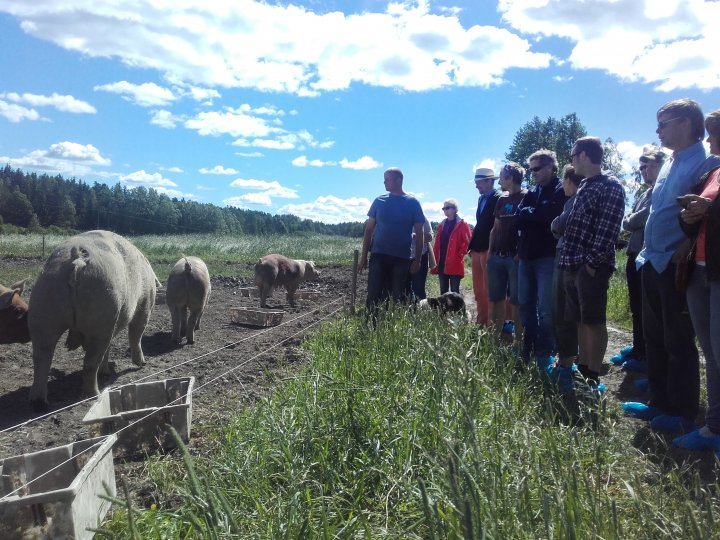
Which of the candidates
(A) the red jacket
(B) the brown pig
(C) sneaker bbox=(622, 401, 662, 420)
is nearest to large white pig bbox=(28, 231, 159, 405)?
(C) sneaker bbox=(622, 401, 662, 420)

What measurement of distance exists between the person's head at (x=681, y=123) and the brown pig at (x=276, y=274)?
9616 mm

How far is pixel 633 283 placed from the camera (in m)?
6.25

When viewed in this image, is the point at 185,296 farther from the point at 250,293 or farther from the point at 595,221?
the point at 250,293

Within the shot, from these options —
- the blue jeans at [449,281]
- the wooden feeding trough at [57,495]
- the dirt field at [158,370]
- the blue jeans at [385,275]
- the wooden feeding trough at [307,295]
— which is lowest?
the wooden feeding trough at [307,295]

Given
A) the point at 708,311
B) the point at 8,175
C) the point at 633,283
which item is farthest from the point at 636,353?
the point at 8,175

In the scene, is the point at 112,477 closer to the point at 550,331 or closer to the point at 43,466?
the point at 43,466

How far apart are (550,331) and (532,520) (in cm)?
407

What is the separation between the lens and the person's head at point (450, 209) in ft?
31.0

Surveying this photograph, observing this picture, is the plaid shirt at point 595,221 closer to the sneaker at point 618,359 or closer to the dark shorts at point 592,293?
the dark shorts at point 592,293

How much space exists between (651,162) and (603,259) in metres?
1.73

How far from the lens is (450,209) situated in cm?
956

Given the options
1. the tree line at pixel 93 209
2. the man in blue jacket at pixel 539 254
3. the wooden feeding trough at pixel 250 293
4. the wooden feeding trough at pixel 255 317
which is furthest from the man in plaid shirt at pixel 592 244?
the tree line at pixel 93 209

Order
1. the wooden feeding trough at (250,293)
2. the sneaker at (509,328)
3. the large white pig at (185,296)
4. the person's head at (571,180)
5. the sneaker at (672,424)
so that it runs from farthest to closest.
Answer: the wooden feeding trough at (250,293)
the large white pig at (185,296)
the sneaker at (509,328)
the person's head at (571,180)
the sneaker at (672,424)

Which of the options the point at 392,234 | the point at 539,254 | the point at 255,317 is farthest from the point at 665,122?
the point at 255,317
